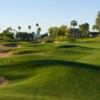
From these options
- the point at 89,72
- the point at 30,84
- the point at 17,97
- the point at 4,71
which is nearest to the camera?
the point at 17,97

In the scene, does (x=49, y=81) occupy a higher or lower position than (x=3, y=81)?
higher

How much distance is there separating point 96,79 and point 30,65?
8.23m

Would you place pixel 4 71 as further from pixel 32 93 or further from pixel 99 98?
pixel 99 98

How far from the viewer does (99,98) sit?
20.3 m

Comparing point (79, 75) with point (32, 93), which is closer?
point (32, 93)

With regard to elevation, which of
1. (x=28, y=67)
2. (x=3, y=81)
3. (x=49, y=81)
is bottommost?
(x=3, y=81)

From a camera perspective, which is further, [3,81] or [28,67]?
[28,67]

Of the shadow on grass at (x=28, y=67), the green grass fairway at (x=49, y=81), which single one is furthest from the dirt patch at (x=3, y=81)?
the shadow on grass at (x=28, y=67)

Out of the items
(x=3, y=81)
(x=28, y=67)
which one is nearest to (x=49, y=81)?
(x=3, y=81)

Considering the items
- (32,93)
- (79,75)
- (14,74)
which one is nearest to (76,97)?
(32,93)

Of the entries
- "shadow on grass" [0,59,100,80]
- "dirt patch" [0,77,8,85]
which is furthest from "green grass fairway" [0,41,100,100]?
"dirt patch" [0,77,8,85]

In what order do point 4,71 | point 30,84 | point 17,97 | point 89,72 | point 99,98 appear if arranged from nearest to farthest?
point 17,97 → point 99,98 → point 30,84 → point 89,72 → point 4,71

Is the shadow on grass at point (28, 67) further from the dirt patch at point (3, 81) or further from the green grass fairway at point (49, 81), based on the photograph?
the dirt patch at point (3, 81)

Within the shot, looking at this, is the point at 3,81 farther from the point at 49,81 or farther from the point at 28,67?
the point at 49,81
